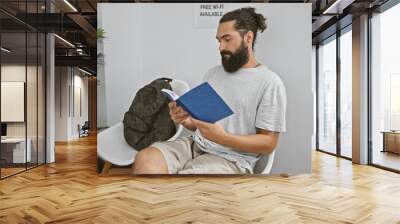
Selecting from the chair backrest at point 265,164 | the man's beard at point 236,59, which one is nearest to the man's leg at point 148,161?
the chair backrest at point 265,164

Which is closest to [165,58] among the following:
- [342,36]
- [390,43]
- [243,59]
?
[243,59]

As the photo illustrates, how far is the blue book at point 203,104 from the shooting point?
6.19 m

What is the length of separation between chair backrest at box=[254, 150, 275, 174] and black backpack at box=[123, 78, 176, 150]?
1.43m

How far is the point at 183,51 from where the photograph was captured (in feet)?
21.7

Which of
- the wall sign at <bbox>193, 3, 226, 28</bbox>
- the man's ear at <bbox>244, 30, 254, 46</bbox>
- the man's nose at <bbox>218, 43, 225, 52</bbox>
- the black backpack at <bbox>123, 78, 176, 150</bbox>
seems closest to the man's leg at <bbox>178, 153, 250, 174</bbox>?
the black backpack at <bbox>123, 78, 176, 150</bbox>

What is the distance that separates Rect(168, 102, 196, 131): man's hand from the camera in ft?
20.8

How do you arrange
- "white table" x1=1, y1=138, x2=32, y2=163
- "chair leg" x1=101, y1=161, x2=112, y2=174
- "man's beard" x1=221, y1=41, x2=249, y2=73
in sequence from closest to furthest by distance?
"man's beard" x1=221, y1=41, x2=249, y2=73
"chair leg" x1=101, y1=161, x2=112, y2=174
"white table" x1=1, y1=138, x2=32, y2=163

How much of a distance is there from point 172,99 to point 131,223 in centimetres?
275

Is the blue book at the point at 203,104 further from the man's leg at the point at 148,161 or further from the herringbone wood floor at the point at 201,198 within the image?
the herringbone wood floor at the point at 201,198

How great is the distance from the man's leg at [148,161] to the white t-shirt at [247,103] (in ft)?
2.15

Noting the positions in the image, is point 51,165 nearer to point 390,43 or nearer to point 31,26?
point 31,26

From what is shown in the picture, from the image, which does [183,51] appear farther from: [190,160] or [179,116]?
[190,160]

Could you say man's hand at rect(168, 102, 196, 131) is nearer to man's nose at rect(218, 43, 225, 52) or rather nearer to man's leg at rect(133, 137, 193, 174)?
man's leg at rect(133, 137, 193, 174)

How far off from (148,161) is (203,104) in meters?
1.27
